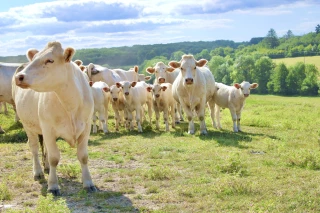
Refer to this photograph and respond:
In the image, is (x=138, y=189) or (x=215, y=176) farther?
(x=215, y=176)

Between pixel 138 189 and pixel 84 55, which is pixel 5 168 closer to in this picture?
pixel 138 189

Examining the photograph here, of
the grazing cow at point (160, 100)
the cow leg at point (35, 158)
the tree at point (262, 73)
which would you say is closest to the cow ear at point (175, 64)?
the grazing cow at point (160, 100)

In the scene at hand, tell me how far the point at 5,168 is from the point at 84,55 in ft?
211

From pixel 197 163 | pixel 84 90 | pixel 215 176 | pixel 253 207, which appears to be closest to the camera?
pixel 253 207

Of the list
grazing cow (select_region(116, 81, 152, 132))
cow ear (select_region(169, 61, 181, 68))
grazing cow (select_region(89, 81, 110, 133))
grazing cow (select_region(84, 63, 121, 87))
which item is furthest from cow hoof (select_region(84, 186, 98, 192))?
grazing cow (select_region(84, 63, 121, 87))

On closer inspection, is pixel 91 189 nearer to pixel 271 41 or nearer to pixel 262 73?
pixel 262 73

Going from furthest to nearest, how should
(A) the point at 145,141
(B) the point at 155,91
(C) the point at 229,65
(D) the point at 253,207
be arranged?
(C) the point at 229,65, (B) the point at 155,91, (A) the point at 145,141, (D) the point at 253,207

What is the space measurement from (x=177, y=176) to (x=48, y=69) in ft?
11.0

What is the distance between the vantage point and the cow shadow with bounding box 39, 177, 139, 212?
6445mm

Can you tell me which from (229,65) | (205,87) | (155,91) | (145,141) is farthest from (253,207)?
(229,65)

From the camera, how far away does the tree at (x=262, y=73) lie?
58.6 meters

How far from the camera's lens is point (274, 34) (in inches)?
5256

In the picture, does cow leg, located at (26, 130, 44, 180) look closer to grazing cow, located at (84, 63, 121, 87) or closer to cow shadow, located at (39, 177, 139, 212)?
cow shadow, located at (39, 177, 139, 212)

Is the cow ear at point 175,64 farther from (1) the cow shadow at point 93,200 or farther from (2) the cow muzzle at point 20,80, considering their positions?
(2) the cow muzzle at point 20,80
